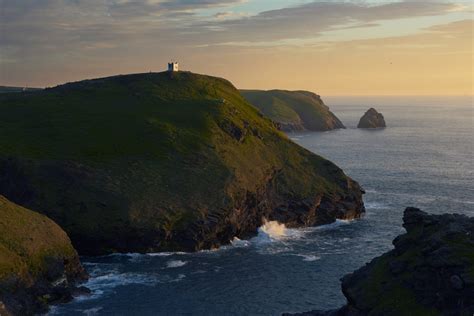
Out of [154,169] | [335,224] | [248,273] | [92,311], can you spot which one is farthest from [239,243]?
[92,311]

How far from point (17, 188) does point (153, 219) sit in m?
30.5

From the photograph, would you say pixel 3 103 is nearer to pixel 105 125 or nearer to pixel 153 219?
pixel 105 125

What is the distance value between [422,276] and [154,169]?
7627 centimetres

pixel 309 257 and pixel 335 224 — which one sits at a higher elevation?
pixel 335 224

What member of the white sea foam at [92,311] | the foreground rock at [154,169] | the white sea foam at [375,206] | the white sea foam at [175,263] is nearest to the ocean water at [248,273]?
the white sea foam at [175,263]

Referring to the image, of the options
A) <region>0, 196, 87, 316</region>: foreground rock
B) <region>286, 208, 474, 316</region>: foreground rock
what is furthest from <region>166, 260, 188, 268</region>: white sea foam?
→ <region>286, 208, 474, 316</region>: foreground rock

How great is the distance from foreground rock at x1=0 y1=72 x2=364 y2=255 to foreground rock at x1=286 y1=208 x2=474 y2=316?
48.2 meters

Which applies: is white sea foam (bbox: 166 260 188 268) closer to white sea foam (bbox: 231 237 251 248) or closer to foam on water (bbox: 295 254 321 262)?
white sea foam (bbox: 231 237 251 248)

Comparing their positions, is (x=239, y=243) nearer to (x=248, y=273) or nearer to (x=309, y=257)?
(x=309, y=257)

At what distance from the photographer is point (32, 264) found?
81438 millimetres

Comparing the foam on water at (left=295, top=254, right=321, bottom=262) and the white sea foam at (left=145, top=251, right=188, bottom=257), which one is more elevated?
the white sea foam at (left=145, top=251, right=188, bottom=257)

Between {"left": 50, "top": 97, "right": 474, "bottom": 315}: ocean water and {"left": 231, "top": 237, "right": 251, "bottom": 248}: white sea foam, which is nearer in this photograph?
{"left": 50, "top": 97, "right": 474, "bottom": 315}: ocean water

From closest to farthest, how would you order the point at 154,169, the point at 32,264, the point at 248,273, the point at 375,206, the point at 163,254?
the point at 32,264 → the point at 248,273 → the point at 163,254 → the point at 154,169 → the point at 375,206

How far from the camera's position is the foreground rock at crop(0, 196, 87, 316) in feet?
244
